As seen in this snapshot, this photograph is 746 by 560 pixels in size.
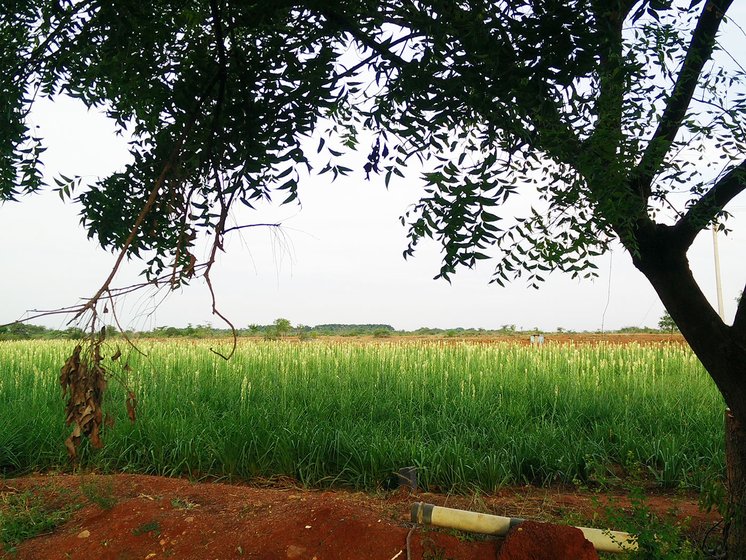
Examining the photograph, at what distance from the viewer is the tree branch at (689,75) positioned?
4.26m

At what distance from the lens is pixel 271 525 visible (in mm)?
4277

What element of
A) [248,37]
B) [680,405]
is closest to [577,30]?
[248,37]

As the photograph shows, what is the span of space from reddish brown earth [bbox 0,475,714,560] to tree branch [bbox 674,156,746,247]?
195 cm

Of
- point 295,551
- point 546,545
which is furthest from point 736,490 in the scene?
point 295,551

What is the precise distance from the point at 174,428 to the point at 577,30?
538cm

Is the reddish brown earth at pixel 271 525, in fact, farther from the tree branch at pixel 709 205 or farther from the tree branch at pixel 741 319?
the tree branch at pixel 709 205

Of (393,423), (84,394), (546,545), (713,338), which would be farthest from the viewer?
(393,423)

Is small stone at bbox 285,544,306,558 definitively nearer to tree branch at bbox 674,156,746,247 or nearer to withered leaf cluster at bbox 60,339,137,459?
withered leaf cluster at bbox 60,339,137,459

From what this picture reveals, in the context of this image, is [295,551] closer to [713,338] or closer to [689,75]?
[713,338]

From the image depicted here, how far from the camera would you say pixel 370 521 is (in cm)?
425

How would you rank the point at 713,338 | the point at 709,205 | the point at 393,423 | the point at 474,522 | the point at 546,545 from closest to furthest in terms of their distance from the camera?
the point at 546,545
the point at 474,522
the point at 713,338
the point at 709,205
the point at 393,423

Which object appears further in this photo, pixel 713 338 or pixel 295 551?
pixel 713 338

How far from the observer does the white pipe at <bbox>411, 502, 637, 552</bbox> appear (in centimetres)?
408

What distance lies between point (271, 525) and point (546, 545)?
1.70m
